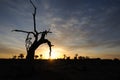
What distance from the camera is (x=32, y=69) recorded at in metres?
26.0

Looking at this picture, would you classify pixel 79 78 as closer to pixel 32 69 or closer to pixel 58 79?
pixel 58 79

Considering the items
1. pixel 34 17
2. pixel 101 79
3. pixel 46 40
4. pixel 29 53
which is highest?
pixel 34 17

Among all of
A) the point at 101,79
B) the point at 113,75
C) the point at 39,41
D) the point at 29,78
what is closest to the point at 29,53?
the point at 39,41

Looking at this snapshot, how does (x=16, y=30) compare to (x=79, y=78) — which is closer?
(x=79, y=78)

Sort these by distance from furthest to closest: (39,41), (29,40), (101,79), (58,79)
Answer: (29,40) → (39,41) → (101,79) → (58,79)

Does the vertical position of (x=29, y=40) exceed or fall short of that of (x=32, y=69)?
it exceeds it

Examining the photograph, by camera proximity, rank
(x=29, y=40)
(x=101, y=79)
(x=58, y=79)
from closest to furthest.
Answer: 1. (x=58, y=79)
2. (x=101, y=79)
3. (x=29, y=40)

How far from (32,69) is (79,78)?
248 inches

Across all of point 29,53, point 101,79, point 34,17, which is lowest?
point 101,79

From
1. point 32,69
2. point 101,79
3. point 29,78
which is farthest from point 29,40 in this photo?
point 101,79

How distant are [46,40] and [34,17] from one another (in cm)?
378

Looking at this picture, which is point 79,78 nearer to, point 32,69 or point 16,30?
point 32,69

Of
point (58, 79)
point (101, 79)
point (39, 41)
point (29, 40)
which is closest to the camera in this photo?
point (58, 79)

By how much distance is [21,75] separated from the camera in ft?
81.6
